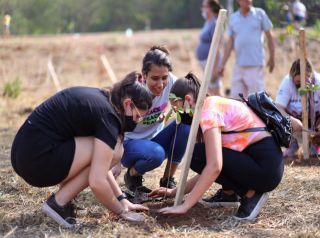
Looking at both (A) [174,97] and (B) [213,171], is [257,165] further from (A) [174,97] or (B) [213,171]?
(A) [174,97]

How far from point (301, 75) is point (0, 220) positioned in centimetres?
271

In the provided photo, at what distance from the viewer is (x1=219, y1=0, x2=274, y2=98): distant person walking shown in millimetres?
7301

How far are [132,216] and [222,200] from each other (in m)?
0.76

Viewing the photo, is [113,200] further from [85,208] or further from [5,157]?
[5,157]

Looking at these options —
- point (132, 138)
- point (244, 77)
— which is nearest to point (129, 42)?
point (244, 77)

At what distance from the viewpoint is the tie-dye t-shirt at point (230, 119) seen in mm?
3553

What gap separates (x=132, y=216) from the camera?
3617mm

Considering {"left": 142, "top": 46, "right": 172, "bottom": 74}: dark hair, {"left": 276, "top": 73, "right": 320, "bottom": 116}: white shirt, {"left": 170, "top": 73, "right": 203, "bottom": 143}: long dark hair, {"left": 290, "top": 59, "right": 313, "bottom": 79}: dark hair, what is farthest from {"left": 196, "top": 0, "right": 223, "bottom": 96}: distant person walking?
{"left": 170, "top": 73, "right": 203, "bottom": 143}: long dark hair

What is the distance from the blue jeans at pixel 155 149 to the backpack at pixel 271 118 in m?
0.59

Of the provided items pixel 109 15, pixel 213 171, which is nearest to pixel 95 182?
pixel 213 171

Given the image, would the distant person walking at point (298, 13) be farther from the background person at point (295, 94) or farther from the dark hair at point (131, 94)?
the dark hair at point (131, 94)

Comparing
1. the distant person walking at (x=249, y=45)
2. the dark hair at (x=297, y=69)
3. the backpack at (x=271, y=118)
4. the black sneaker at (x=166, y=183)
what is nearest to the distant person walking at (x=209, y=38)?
the distant person walking at (x=249, y=45)

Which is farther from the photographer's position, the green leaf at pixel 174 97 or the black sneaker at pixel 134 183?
the black sneaker at pixel 134 183

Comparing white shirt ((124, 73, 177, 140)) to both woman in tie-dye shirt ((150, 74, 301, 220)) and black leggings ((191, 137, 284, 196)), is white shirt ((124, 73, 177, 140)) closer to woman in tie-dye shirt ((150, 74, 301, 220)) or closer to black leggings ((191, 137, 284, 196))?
woman in tie-dye shirt ((150, 74, 301, 220))
